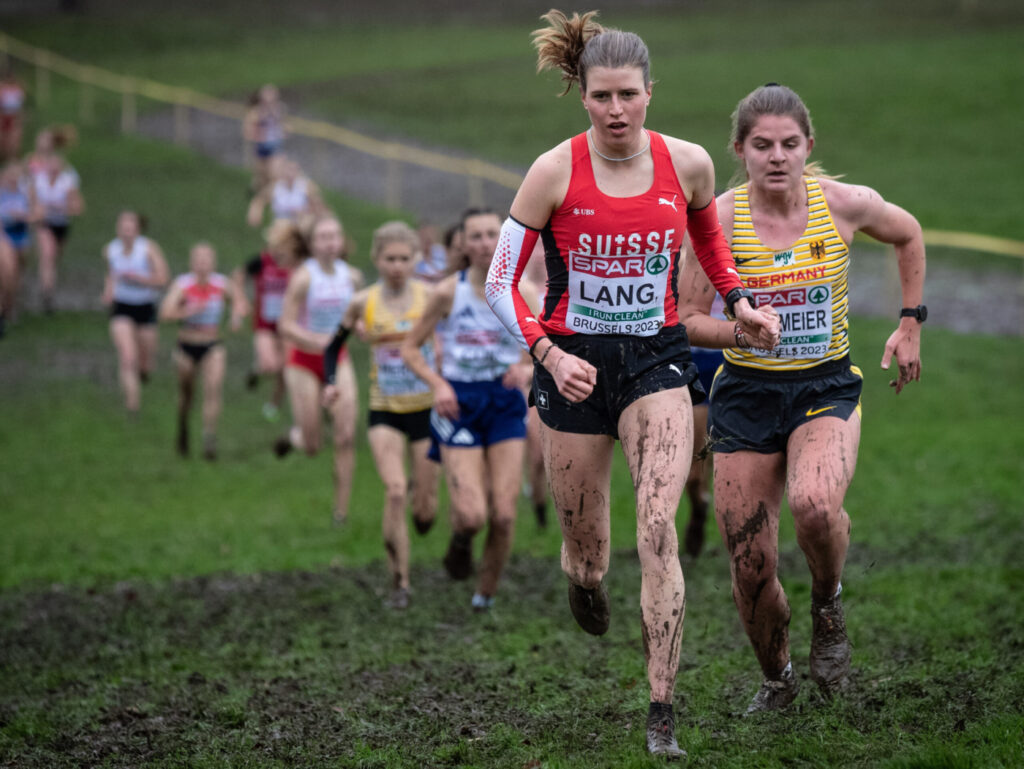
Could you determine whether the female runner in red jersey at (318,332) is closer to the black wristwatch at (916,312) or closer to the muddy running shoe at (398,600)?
the muddy running shoe at (398,600)

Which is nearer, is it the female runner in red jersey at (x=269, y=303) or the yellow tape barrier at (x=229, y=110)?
the female runner in red jersey at (x=269, y=303)

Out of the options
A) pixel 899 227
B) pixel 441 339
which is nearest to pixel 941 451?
pixel 441 339

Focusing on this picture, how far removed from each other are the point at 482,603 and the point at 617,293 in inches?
156

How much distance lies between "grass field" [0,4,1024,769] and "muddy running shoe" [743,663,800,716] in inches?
4.6

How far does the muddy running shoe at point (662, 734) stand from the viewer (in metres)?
5.04

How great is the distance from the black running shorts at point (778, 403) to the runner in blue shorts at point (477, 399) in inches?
109

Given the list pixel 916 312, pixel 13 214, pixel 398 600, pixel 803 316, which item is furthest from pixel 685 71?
pixel 803 316

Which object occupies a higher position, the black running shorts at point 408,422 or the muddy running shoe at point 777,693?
the black running shorts at point 408,422

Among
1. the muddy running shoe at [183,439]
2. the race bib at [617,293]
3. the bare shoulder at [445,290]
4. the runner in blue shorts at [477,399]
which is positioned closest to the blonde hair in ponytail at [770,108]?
the race bib at [617,293]

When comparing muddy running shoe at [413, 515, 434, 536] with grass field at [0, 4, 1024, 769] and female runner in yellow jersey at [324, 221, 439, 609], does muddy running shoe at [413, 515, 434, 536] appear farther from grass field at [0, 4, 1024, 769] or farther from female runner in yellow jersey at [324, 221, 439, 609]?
grass field at [0, 4, 1024, 769]

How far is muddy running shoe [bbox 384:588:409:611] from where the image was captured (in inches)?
349

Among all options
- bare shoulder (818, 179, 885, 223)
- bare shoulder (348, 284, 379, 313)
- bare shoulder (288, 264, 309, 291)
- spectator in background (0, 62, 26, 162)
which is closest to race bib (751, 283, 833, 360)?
bare shoulder (818, 179, 885, 223)

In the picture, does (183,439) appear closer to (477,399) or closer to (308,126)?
(477,399)

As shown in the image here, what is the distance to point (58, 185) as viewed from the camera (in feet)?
72.0
